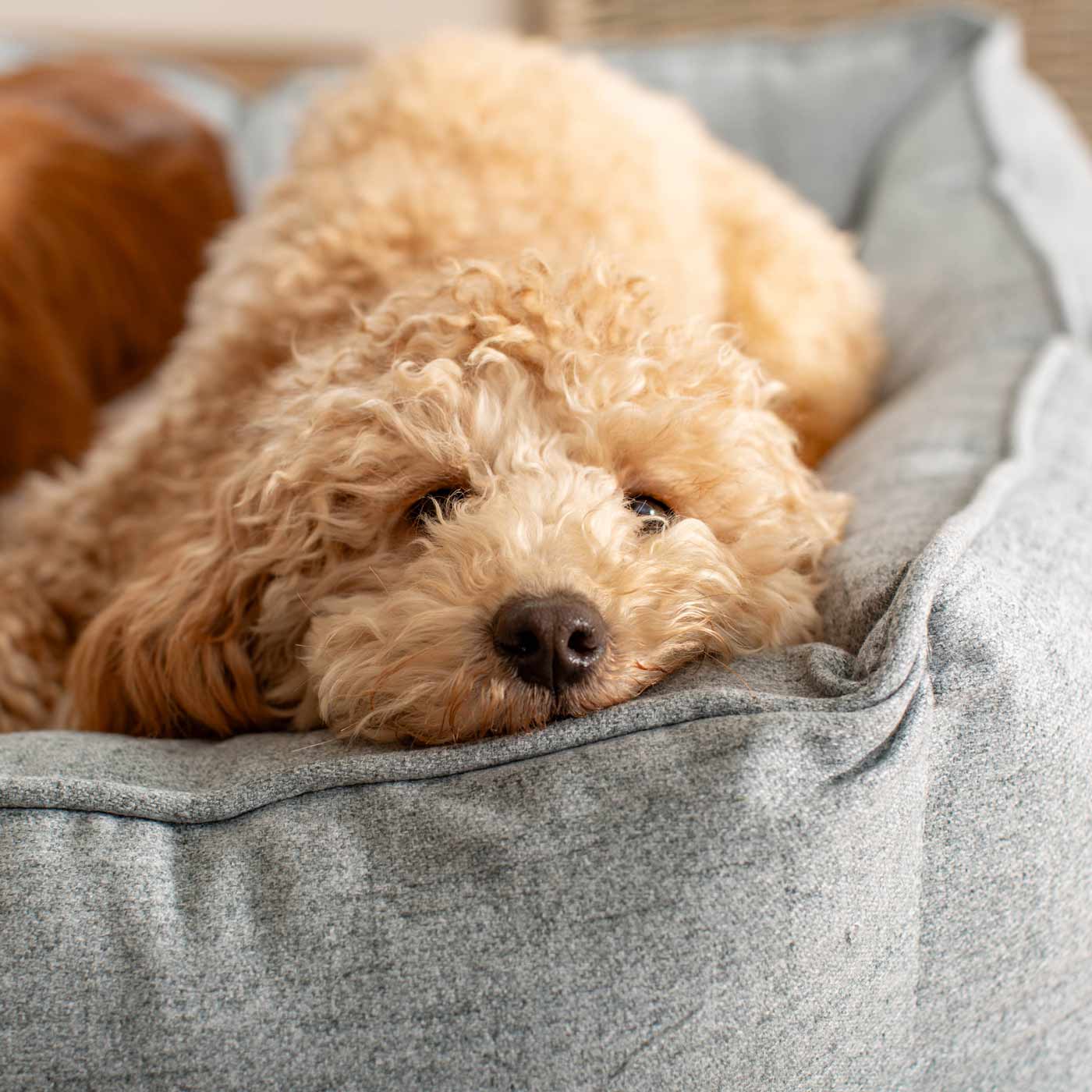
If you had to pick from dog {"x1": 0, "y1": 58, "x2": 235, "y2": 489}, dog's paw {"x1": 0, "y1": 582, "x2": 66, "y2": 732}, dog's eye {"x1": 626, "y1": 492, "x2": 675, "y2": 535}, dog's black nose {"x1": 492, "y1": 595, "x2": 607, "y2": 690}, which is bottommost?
dog's paw {"x1": 0, "y1": 582, "x2": 66, "y2": 732}

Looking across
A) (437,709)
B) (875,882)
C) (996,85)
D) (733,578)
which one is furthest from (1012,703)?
(996,85)

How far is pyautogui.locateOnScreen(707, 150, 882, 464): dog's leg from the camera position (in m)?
2.09

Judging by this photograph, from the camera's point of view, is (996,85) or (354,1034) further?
(996,85)

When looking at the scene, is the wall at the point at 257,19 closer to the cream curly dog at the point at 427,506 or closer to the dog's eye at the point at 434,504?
the cream curly dog at the point at 427,506

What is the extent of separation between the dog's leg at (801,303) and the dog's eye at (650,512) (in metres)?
0.64

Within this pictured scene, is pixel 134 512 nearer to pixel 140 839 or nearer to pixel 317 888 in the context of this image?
pixel 140 839

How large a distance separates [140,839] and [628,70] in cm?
301

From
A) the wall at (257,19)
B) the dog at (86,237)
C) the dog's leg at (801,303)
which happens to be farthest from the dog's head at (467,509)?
the wall at (257,19)

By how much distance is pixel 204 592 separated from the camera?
1324mm

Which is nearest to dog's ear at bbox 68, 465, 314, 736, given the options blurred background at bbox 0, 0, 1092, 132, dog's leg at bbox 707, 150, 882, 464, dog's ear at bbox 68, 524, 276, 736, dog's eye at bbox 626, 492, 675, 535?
dog's ear at bbox 68, 524, 276, 736

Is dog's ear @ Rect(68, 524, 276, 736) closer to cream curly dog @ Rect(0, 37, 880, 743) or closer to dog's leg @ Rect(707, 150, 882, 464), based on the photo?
cream curly dog @ Rect(0, 37, 880, 743)

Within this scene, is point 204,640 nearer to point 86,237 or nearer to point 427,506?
Result: point 427,506

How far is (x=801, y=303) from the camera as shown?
220 cm

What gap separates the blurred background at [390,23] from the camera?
379cm
